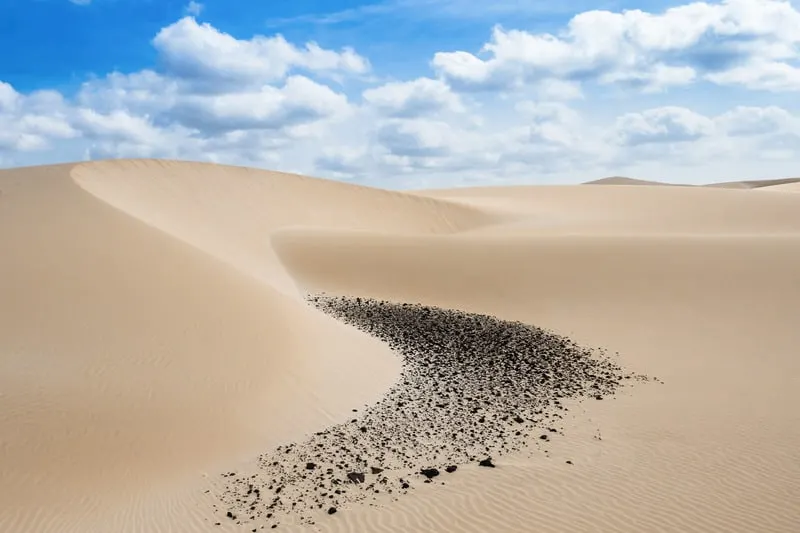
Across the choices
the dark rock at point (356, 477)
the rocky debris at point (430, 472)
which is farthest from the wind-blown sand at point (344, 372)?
the dark rock at point (356, 477)

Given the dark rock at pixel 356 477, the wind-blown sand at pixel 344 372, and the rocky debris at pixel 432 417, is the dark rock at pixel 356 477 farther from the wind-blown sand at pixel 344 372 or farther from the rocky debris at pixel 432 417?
the wind-blown sand at pixel 344 372

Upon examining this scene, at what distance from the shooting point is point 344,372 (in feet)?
42.1

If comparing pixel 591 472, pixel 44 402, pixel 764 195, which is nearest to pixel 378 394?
pixel 591 472

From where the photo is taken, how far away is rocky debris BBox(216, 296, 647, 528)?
26.6ft

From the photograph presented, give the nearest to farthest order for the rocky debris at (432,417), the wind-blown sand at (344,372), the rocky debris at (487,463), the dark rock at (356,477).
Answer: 1. the wind-blown sand at (344,372)
2. the rocky debris at (432,417)
3. the dark rock at (356,477)
4. the rocky debris at (487,463)

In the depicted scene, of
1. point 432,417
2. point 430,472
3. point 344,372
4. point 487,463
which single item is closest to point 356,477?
point 430,472

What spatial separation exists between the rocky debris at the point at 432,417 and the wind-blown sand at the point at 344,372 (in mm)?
159

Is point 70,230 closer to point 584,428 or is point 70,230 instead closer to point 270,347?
point 270,347

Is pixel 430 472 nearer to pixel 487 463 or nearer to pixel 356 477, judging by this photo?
pixel 487 463

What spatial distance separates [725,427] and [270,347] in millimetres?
8358

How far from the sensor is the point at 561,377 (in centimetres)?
1311

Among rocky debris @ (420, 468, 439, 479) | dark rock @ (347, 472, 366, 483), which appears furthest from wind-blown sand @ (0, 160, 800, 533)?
dark rock @ (347, 472, 366, 483)

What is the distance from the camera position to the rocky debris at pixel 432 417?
8.12 m

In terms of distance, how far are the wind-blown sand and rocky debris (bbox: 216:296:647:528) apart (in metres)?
0.16
